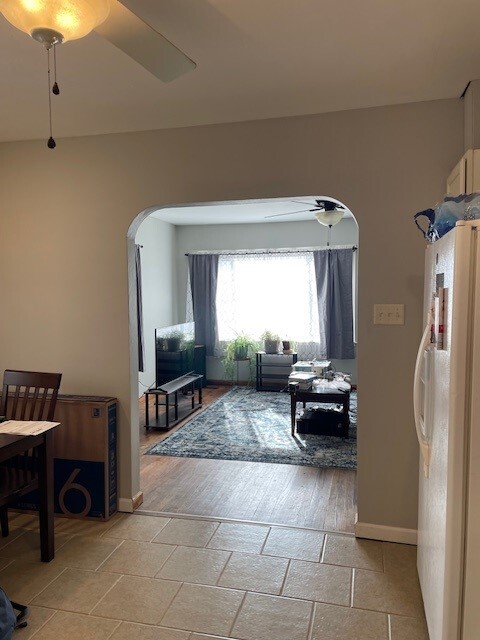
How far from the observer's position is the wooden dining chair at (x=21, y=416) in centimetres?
229

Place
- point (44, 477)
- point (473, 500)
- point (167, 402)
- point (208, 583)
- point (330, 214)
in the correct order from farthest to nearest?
point (330, 214), point (167, 402), point (44, 477), point (208, 583), point (473, 500)

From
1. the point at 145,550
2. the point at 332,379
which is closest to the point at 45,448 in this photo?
the point at 145,550

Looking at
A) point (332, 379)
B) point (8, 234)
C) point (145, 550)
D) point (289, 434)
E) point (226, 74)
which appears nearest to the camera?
point (226, 74)

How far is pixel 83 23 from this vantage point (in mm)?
1290

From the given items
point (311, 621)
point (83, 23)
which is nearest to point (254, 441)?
point (311, 621)

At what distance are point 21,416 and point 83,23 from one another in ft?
6.90

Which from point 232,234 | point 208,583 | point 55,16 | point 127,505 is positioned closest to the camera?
point 55,16

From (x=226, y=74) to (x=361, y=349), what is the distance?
5.15ft

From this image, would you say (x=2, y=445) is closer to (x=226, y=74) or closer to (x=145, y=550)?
(x=145, y=550)

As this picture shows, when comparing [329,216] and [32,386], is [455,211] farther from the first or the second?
[329,216]

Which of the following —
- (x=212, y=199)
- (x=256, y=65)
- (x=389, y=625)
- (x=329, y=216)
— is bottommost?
(x=389, y=625)

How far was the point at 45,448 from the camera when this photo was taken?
7.80 feet

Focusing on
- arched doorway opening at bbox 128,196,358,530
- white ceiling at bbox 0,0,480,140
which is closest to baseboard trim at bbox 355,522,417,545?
white ceiling at bbox 0,0,480,140

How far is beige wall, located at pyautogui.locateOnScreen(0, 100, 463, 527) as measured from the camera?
8.32 ft
